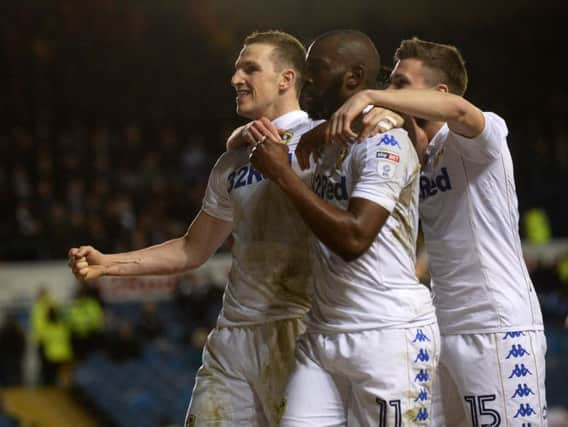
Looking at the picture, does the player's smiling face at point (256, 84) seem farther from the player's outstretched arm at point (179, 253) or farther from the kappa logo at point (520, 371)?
the kappa logo at point (520, 371)

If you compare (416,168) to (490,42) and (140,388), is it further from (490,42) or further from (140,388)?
(490,42)

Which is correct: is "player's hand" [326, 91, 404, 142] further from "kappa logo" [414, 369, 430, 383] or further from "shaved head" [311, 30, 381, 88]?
"kappa logo" [414, 369, 430, 383]

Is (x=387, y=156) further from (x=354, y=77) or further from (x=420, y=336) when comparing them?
(x=420, y=336)

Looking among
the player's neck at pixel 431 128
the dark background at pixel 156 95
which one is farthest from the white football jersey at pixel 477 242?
the dark background at pixel 156 95

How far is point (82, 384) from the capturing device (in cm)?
1439

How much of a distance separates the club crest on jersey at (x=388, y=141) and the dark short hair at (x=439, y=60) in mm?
742

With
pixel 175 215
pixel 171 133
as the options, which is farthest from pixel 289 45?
pixel 171 133

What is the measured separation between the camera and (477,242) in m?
4.58

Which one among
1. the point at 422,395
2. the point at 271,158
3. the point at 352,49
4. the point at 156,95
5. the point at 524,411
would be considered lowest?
the point at 524,411

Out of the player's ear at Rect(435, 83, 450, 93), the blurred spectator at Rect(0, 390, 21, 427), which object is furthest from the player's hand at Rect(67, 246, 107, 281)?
the blurred spectator at Rect(0, 390, 21, 427)

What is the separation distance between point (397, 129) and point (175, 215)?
13.2 metres

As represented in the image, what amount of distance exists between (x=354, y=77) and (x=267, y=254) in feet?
3.03

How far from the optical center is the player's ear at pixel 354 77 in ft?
13.9

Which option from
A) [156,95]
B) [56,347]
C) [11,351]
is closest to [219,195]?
[11,351]
